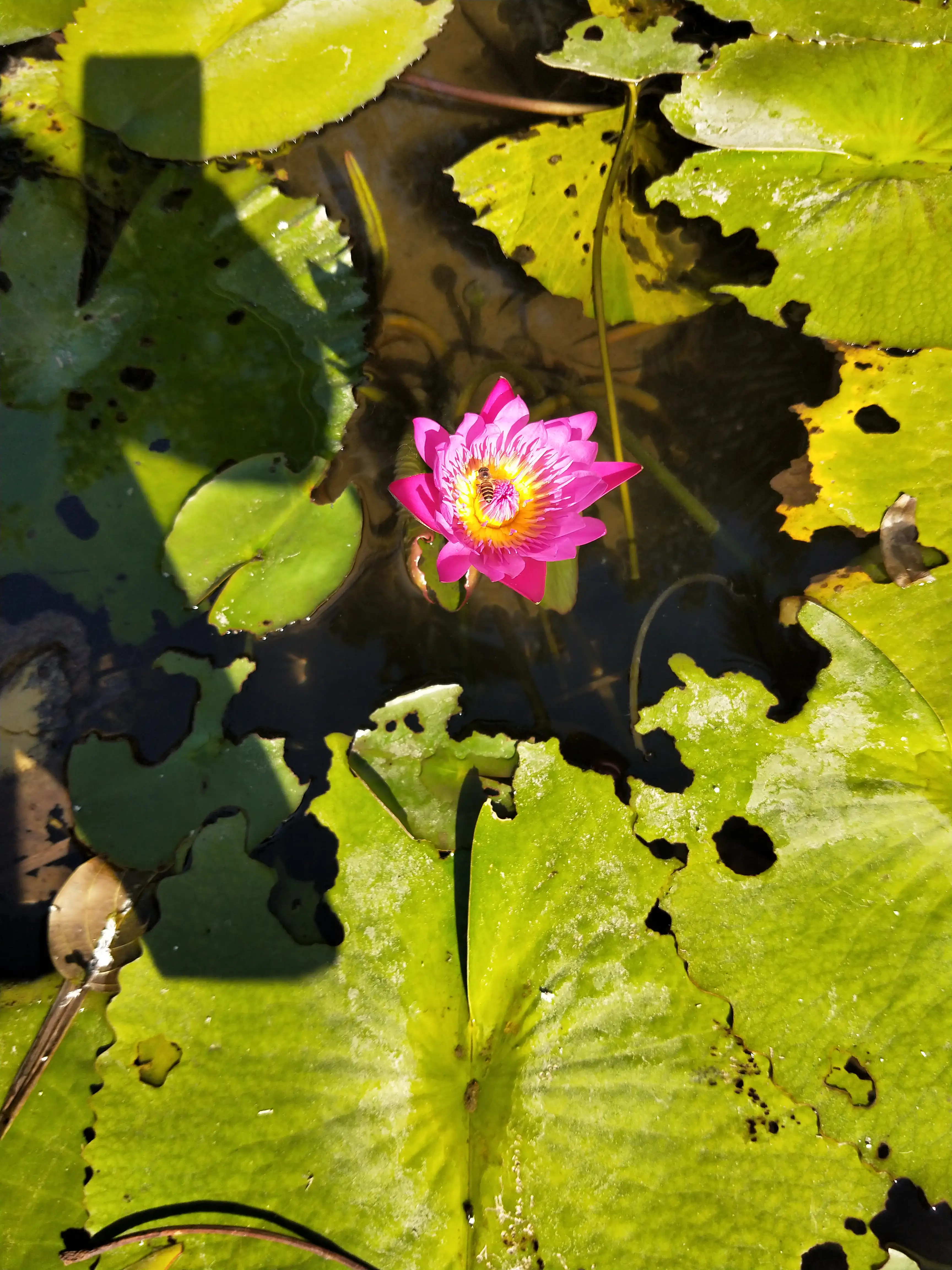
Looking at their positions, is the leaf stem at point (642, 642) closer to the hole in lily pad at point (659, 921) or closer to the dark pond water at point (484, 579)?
the dark pond water at point (484, 579)

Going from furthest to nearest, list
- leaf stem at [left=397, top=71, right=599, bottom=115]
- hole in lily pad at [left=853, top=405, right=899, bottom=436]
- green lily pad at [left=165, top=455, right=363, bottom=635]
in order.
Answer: leaf stem at [left=397, top=71, right=599, bottom=115]
hole in lily pad at [left=853, top=405, right=899, bottom=436]
green lily pad at [left=165, top=455, right=363, bottom=635]

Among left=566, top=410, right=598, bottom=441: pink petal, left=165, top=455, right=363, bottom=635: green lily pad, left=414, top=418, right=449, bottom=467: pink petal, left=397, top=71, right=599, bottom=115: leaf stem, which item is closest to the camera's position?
left=414, top=418, right=449, bottom=467: pink petal

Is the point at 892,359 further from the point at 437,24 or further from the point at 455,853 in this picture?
the point at 455,853

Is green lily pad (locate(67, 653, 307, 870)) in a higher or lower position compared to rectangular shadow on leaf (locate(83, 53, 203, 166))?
lower

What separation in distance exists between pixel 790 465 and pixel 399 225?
195 centimetres

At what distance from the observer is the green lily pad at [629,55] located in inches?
98.7

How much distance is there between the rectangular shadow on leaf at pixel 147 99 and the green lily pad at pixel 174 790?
81.8 inches

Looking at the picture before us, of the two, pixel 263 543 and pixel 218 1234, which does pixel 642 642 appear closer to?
pixel 263 543

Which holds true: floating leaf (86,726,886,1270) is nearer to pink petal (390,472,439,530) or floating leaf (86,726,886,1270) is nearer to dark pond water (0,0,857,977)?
dark pond water (0,0,857,977)

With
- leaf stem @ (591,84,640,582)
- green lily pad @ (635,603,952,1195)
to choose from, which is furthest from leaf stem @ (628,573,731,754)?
green lily pad @ (635,603,952,1195)

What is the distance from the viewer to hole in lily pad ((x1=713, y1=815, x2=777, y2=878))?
2.75 metres

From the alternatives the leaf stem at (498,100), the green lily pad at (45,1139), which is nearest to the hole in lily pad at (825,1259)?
the green lily pad at (45,1139)

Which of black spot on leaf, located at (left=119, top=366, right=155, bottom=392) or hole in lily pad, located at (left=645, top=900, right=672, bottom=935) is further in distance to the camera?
hole in lily pad, located at (left=645, top=900, right=672, bottom=935)

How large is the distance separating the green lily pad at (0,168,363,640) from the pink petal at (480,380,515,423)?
2.22 feet
